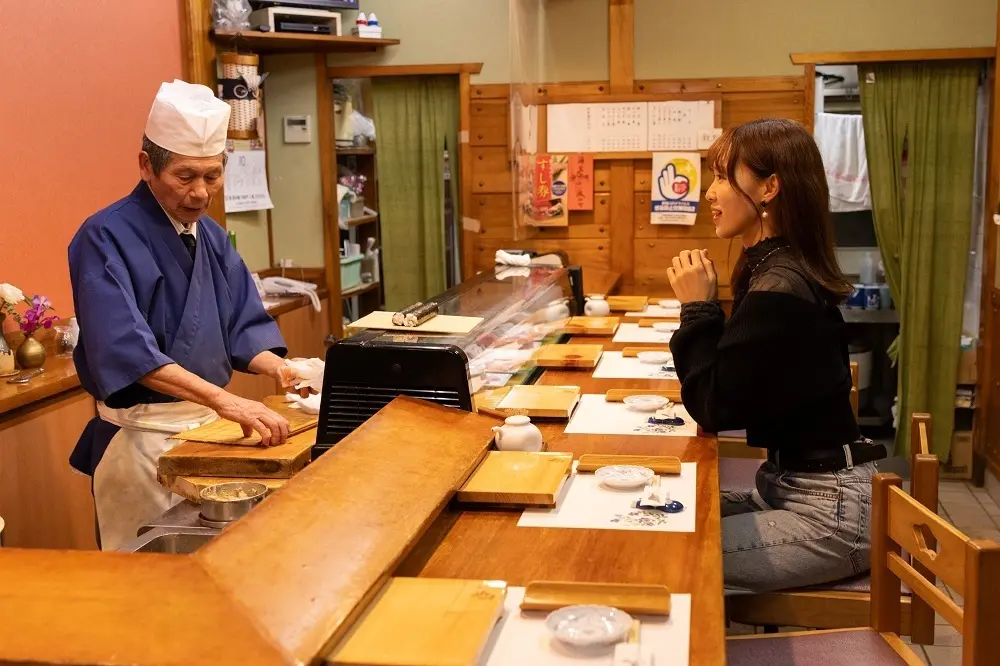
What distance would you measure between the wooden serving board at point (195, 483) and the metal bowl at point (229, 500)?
2.5 inches

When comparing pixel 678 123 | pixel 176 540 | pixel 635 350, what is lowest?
pixel 176 540

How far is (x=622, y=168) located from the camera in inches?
241

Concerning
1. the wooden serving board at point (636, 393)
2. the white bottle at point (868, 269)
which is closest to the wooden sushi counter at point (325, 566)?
the wooden serving board at point (636, 393)

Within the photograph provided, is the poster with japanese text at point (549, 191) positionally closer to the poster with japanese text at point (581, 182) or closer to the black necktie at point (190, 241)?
the poster with japanese text at point (581, 182)

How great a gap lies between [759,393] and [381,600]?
1.11m

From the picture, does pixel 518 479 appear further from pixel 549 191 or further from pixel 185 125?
pixel 549 191

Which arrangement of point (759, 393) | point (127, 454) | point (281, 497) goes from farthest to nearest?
point (127, 454) < point (759, 393) < point (281, 497)

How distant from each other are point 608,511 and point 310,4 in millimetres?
4459

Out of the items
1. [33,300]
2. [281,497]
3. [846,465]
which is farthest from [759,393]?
[33,300]

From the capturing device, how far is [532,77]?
599 cm

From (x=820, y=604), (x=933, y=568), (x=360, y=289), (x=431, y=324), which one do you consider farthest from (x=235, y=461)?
(x=360, y=289)

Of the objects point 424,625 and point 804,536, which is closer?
point 424,625

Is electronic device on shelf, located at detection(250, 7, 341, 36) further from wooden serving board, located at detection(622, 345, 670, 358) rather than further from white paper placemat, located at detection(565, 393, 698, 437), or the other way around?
white paper placemat, located at detection(565, 393, 698, 437)

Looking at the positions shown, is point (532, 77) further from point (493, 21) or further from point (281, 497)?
point (281, 497)
